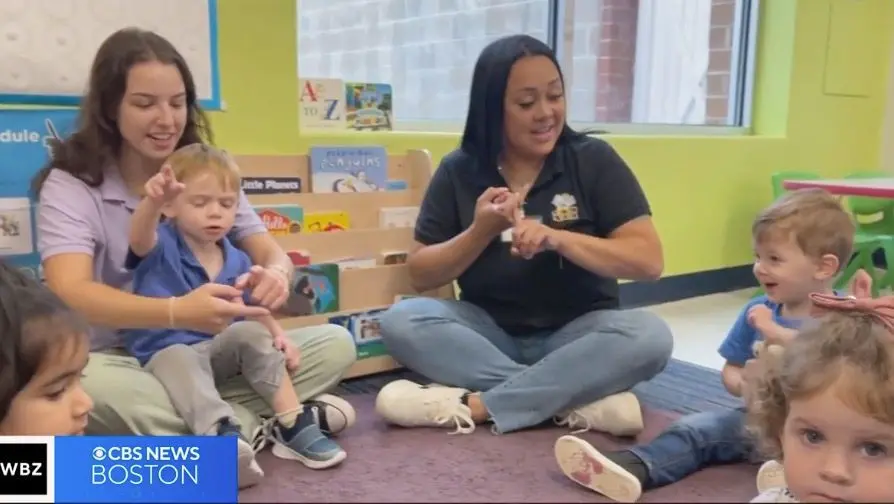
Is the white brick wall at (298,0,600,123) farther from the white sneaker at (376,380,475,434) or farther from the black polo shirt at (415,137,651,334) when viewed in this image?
the white sneaker at (376,380,475,434)

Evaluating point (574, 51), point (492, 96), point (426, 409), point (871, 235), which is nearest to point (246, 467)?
point (426, 409)

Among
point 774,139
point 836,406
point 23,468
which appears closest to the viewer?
point 23,468

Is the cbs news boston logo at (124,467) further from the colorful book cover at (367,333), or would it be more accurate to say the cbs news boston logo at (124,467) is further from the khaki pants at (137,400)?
the colorful book cover at (367,333)

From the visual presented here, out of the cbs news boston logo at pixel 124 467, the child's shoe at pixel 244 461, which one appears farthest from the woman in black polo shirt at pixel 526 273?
the cbs news boston logo at pixel 124 467

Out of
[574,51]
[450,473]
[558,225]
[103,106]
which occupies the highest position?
[574,51]

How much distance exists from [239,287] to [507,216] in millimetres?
490

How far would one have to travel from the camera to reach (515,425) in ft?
4.81

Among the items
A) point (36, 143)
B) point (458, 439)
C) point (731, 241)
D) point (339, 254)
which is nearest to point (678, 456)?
point (458, 439)

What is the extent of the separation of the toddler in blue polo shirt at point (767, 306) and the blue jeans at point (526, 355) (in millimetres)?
164

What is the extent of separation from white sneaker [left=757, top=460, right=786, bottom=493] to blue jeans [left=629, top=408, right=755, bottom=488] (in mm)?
118

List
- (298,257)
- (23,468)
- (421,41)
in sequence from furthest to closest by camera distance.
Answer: (421,41) → (298,257) → (23,468)

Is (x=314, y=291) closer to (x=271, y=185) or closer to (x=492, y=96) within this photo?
(x=271, y=185)

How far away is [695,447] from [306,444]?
2.04ft

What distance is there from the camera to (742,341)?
1331 millimetres
